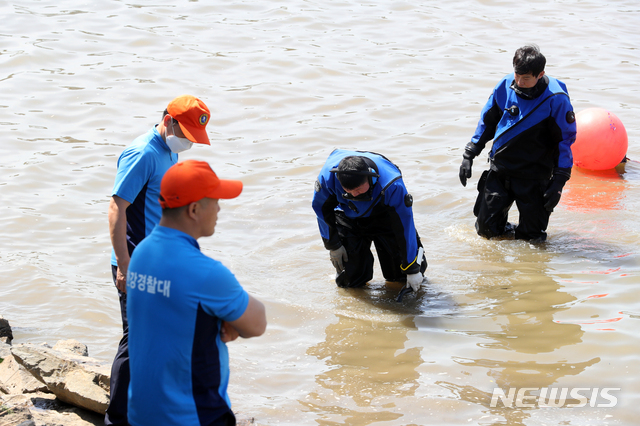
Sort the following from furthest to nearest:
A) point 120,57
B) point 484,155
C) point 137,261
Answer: point 120,57, point 484,155, point 137,261

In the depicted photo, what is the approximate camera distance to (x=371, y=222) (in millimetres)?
5230

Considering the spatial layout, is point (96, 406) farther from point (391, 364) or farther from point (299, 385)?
point (391, 364)

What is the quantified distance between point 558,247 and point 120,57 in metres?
8.78

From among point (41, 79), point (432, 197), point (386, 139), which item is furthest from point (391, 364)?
point (41, 79)

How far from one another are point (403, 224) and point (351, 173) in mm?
692

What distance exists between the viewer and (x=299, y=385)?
4211 millimetres

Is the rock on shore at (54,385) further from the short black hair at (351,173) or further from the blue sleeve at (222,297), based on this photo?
the short black hair at (351,173)

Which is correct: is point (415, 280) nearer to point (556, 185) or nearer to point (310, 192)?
point (556, 185)

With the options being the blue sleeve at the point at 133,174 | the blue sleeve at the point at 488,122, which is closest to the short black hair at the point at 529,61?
the blue sleeve at the point at 488,122

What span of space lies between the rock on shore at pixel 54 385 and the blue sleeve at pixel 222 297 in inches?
61.4

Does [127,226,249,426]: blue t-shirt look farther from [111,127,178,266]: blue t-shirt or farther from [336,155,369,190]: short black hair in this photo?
[336,155,369,190]: short black hair

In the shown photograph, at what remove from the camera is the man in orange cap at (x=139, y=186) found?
3.27m

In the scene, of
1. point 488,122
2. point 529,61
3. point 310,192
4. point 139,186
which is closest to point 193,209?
point 139,186

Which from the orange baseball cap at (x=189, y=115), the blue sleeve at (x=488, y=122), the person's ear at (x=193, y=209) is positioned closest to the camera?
the person's ear at (x=193, y=209)
